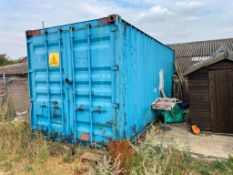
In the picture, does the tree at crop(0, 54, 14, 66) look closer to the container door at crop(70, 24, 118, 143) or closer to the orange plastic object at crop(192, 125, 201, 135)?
the container door at crop(70, 24, 118, 143)

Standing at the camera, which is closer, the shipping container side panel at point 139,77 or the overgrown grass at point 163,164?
the overgrown grass at point 163,164

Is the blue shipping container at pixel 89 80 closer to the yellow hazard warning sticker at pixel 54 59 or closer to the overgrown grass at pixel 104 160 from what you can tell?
the yellow hazard warning sticker at pixel 54 59

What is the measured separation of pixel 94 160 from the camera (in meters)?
3.56

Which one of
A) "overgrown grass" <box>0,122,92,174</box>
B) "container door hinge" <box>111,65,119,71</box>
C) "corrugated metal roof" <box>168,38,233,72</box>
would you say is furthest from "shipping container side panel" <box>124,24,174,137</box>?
"corrugated metal roof" <box>168,38,233,72</box>

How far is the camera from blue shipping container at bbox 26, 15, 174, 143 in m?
3.82

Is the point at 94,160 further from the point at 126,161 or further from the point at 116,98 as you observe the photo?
the point at 116,98

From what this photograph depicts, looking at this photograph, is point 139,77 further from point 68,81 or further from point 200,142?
point 200,142

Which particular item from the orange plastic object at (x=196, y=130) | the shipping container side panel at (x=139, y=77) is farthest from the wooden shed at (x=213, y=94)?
the shipping container side panel at (x=139, y=77)

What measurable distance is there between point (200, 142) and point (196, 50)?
1188 centimetres

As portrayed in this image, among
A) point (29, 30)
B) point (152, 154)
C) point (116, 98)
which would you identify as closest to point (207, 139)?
point (152, 154)

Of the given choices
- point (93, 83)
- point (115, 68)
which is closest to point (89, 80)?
point (93, 83)

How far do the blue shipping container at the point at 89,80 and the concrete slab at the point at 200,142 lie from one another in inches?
29.6

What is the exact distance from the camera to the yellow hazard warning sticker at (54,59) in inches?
176

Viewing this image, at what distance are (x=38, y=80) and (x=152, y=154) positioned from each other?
10.6ft
